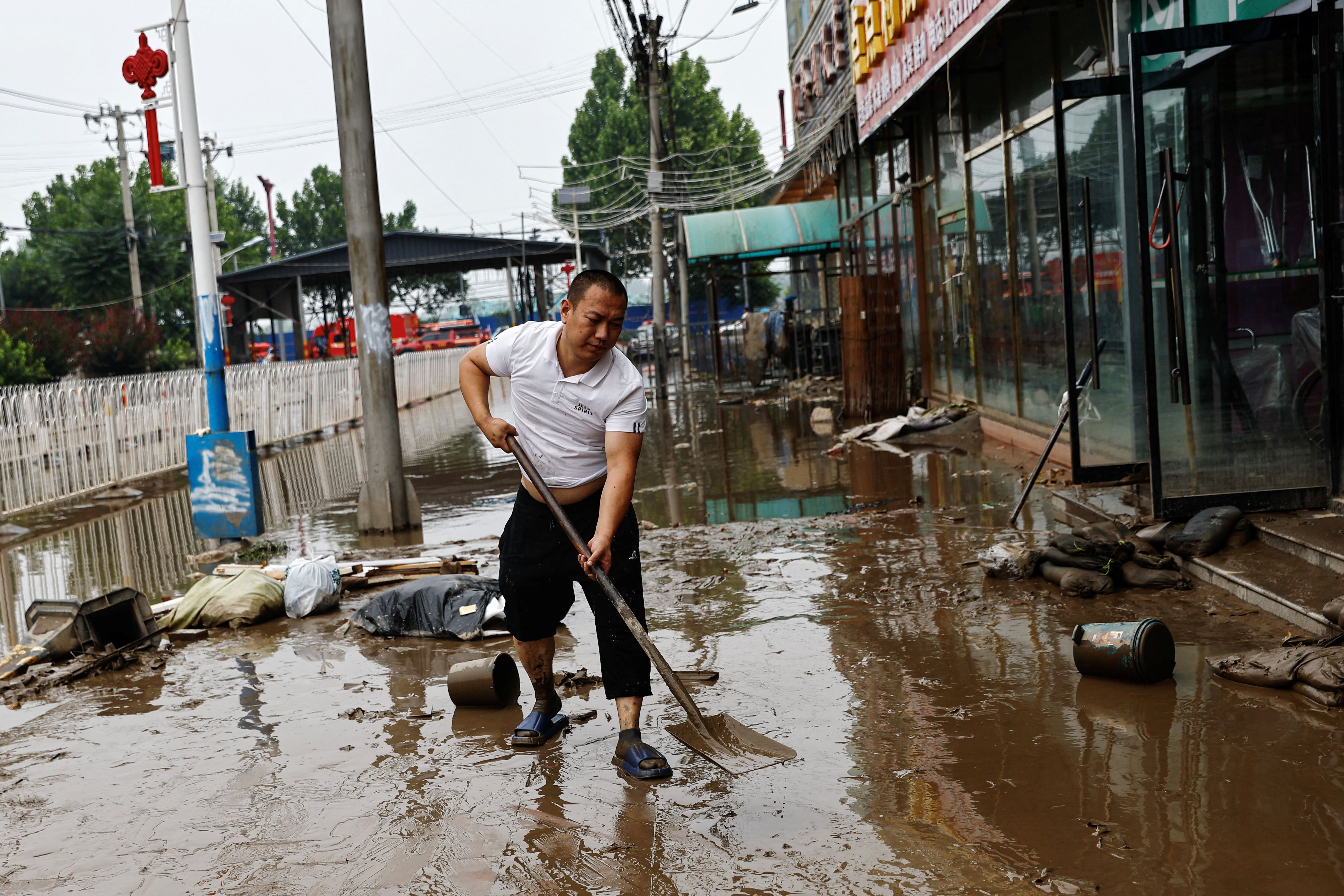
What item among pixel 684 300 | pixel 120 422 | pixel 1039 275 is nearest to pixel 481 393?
pixel 1039 275

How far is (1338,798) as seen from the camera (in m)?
3.33

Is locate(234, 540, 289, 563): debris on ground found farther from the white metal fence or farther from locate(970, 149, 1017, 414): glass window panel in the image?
locate(970, 149, 1017, 414): glass window panel

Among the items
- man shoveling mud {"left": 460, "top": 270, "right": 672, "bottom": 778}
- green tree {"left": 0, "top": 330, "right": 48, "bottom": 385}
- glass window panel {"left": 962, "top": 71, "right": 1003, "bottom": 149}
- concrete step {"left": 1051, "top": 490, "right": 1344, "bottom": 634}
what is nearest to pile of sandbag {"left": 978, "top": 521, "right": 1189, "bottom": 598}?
concrete step {"left": 1051, "top": 490, "right": 1344, "bottom": 634}

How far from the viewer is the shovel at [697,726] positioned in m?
3.78

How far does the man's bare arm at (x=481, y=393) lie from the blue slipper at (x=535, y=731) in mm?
1052

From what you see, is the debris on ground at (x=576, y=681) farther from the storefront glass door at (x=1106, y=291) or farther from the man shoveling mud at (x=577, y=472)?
the storefront glass door at (x=1106, y=291)

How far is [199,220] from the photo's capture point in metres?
9.61

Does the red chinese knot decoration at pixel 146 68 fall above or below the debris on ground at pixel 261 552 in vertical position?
above

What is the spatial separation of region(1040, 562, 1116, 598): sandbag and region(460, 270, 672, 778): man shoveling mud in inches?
101

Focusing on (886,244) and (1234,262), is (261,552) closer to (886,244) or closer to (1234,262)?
(1234,262)

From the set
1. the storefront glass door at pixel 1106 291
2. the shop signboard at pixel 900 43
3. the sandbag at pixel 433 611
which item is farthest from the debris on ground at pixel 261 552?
the shop signboard at pixel 900 43

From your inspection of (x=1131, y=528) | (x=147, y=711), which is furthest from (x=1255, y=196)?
(x=147, y=711)

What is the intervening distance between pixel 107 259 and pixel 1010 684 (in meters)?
48.7

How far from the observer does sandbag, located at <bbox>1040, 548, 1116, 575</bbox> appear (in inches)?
235
